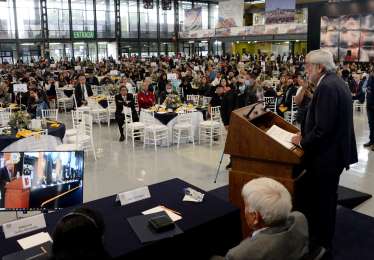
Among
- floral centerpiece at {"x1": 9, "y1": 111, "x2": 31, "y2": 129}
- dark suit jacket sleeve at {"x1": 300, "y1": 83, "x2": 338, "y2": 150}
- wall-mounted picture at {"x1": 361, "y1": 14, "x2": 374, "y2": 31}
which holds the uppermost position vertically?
wall-mounted picture at {"x1": 361, "y1": 14, "x2": 374, "y2": 31}

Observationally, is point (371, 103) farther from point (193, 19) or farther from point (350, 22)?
point (193, 19)

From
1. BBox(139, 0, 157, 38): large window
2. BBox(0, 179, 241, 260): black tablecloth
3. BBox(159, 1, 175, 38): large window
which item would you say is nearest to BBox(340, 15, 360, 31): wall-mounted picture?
BBox(139, 0, 157, 38): large window

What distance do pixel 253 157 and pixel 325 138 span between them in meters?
0.67

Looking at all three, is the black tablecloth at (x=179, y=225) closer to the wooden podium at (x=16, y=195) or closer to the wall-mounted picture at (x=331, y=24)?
the wooden podium at (x=16, y=195)

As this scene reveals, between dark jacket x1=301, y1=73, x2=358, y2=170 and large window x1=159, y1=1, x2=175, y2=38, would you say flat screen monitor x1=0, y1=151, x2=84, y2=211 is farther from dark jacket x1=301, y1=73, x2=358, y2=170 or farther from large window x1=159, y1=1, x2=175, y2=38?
large window x1=159, y1=1, x2=175, y2=38

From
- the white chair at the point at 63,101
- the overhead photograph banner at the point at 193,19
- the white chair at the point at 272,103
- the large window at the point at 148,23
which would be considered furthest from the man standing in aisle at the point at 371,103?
the large window at the point at 148,23

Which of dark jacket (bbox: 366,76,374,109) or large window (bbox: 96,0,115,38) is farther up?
large window (bbox: 96,0,115,38)

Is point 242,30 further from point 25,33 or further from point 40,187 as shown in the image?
point 40,187

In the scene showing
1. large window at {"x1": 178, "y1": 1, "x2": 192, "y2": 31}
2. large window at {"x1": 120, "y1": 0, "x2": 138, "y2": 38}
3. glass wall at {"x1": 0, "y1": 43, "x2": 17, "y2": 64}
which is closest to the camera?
glass wall at {"x1": 0, "y1": 43, "x2": 17, "y2": 64}

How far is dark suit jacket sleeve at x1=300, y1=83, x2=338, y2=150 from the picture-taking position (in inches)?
116

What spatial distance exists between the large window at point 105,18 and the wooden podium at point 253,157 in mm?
25752

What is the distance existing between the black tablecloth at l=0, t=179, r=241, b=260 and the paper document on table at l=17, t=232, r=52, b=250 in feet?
0.12

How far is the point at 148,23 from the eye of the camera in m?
30.5

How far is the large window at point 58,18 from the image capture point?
25.1 m
